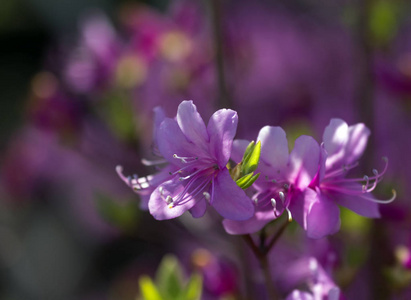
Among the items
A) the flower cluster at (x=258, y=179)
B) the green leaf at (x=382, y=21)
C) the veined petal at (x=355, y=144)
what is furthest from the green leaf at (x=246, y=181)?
the green leaf at (x=382, y=21)

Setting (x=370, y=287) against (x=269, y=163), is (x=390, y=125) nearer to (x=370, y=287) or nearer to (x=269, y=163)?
(x=370, y=287)

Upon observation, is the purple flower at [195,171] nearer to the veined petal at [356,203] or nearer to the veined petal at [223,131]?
the veined petal at [223,131]

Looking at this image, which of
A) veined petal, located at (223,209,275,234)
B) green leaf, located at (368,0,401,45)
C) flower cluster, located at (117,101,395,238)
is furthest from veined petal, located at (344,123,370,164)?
green leaf, located at (368,0,401,45)

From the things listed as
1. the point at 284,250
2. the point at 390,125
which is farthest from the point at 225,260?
the point at 390,125

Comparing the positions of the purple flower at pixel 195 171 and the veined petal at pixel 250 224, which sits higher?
the purple flower at pixel 195 171

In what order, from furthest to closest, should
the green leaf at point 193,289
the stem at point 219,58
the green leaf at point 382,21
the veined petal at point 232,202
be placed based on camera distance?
the green leaf at point 382,21 < the stem at point 219,58 < the green leaf at point 193,289 < the veined petal at point 232,202

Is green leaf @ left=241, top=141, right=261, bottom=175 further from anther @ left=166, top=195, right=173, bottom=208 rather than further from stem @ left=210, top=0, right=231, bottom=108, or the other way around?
stem @ left=210, top=0, right=231, bottom=108

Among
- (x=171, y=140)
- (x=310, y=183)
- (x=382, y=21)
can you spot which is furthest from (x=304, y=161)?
(x=382, y=21)
